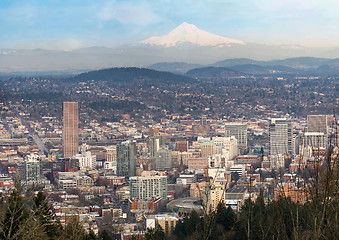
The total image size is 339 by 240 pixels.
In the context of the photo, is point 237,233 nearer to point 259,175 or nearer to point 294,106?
point 259,175

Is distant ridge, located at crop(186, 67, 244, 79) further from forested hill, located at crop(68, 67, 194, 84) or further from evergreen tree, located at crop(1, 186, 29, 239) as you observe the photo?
evergreen tree, located at crop(1, 186, 29, 239)

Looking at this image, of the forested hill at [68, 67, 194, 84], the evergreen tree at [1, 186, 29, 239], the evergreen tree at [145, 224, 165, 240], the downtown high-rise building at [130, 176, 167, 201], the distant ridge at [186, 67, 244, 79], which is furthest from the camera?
the distant ridge at [186, 67, 244, 79]

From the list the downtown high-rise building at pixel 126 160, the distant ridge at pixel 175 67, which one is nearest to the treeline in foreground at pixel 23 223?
the downtown high-rise building at pixel 126 160

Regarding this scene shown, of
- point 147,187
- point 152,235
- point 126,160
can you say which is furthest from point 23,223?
point 126,160

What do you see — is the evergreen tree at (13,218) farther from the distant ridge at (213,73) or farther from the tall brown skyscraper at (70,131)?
the distant ridge at (213,73)

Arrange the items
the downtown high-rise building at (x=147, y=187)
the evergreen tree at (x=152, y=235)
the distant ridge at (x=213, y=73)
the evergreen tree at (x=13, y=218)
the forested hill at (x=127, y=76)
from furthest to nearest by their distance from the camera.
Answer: the distant ridge at (x=213, y=73)
the forested hill at (x=127, y=76)
the downtown high-rise building at (x=147, y=187)
the evergreen tree at (x=152, y=235)
the evergreen tree at (x=13, y=218)

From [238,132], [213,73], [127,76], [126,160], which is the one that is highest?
[213,73]

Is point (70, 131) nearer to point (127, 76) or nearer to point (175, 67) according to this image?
point (127, 76)

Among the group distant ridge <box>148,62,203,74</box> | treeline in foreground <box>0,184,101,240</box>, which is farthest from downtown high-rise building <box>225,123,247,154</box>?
treeline in foreground <box>0,184,101,240</box>
